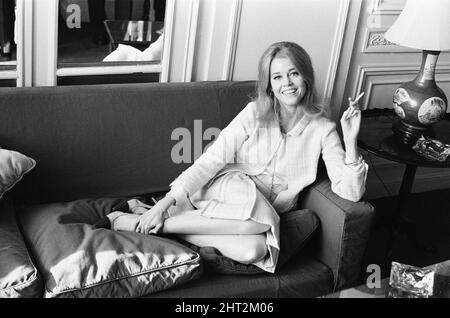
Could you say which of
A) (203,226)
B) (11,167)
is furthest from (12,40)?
(203,226)

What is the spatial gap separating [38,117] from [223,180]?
635 millimetres

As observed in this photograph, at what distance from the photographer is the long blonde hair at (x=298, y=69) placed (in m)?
1.86

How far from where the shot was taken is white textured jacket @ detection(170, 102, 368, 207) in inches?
75.4

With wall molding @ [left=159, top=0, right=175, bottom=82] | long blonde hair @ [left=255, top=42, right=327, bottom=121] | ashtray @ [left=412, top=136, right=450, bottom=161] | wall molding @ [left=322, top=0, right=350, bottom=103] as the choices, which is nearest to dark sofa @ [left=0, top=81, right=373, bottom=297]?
wall molding @ [left=159, top=0, right=175, bottom=82]

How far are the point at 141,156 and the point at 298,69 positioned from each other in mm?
618

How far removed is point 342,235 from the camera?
1726 mm

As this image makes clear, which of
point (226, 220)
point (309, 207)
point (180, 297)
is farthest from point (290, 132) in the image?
point (180, 297)

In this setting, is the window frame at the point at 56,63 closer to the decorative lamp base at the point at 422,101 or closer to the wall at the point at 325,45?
the wall at the point at 325,45

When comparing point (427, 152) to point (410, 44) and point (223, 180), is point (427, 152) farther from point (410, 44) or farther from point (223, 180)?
point (223, 180)

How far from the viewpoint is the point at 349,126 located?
1.85m

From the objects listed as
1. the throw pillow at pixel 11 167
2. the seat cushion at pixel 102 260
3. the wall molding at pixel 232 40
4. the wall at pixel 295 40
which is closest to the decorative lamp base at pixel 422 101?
the wall at pixel 295 40

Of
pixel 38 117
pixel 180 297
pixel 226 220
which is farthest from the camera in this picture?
pixel 38 117

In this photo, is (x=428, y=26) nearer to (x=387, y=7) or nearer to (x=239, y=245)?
(x=387, y=7)

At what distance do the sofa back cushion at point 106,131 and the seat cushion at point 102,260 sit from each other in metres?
0.23
